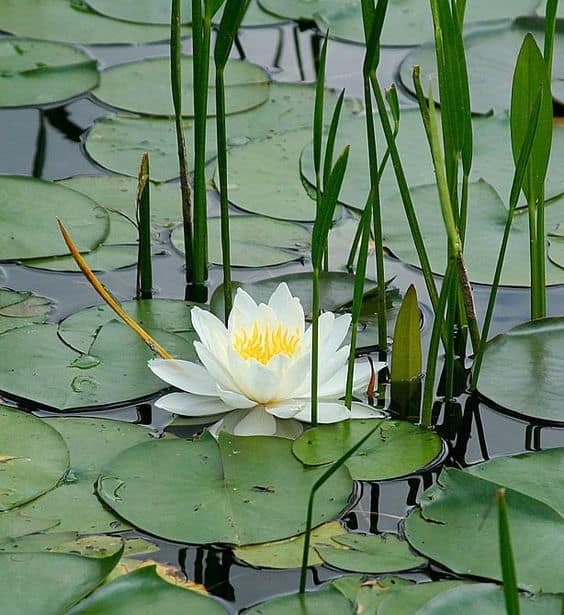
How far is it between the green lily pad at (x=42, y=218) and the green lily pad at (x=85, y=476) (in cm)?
61

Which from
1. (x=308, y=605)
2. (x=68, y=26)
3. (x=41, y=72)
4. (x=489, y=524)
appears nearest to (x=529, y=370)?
(x=489, y=524)

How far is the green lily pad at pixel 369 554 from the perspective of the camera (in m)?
1.42

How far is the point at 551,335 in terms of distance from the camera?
1.89m

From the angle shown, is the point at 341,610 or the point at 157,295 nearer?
the point at 341,610

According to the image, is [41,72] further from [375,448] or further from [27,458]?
[375,448]

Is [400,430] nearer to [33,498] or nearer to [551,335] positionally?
[551,335]

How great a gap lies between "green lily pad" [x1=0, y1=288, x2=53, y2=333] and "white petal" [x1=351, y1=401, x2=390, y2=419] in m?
0.62

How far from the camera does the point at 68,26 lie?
10.7 ft

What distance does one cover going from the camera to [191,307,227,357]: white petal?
1706 millimetres

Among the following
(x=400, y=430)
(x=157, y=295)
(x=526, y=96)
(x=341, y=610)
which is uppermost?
(x=526, y=96)

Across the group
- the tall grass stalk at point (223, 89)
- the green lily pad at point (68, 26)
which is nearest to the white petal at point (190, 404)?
the tall grass stalk at point (223, 89)

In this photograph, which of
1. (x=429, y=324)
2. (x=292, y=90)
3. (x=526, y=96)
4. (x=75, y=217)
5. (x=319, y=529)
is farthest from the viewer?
(x=292, y=90)

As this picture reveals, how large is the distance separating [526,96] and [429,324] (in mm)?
492

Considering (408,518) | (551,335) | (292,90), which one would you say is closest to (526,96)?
(551,335)
